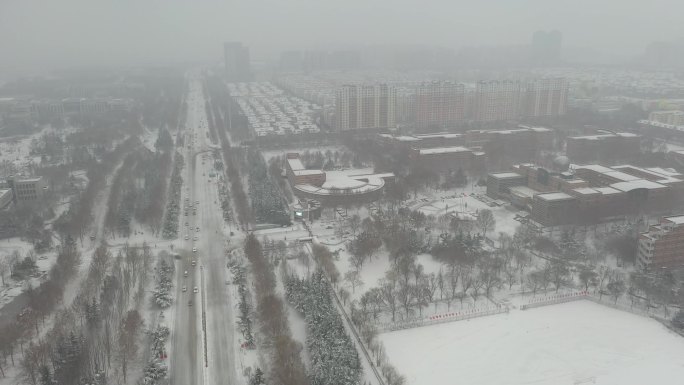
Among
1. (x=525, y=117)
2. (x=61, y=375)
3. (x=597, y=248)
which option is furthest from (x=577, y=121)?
(x=61, y=375)

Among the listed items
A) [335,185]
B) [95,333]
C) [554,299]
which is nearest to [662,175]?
[554,299]

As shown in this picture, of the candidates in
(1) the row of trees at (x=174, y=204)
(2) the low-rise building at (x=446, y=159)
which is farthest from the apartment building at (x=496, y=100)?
(1) the row of trees at (x=174, y=204)

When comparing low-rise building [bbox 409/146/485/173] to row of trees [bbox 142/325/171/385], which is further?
low-rise building [bbox 409/146/485/173]

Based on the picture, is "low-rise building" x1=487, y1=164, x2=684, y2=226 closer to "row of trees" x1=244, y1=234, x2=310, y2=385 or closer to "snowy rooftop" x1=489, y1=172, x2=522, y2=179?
"snowy rooftop" x1=489, y1=172, x2=522, y2=179

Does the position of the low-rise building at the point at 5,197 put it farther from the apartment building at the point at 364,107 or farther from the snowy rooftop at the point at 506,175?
the apartment building at the point at 364,107

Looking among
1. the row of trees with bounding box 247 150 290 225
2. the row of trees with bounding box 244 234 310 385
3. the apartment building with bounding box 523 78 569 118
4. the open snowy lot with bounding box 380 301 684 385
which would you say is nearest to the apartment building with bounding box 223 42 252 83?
the apartment building with bounding box 523 78 569 118

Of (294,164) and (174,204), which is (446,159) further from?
(174,204)
